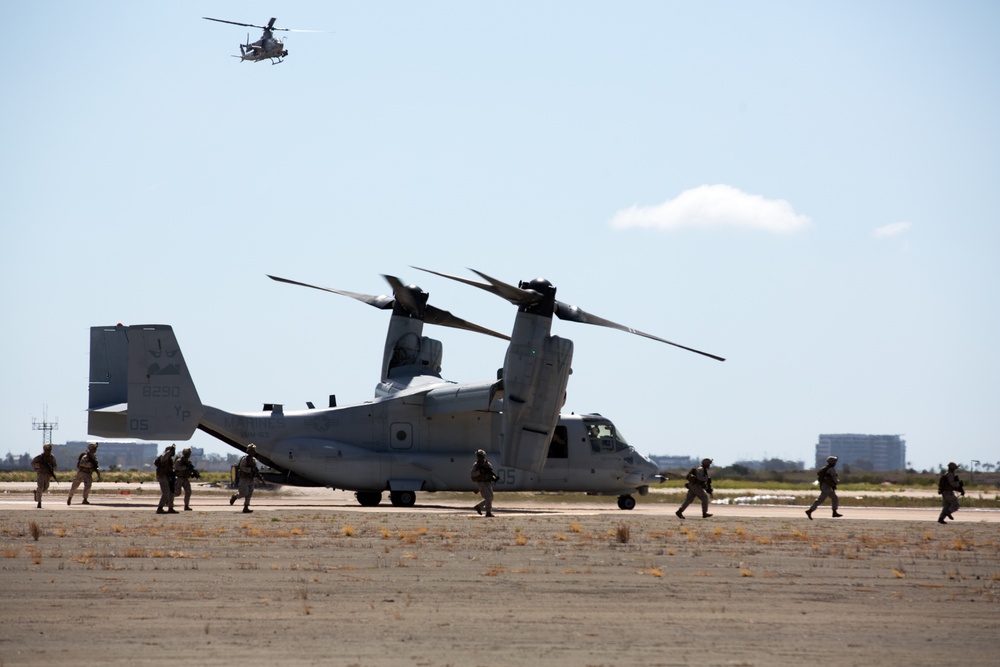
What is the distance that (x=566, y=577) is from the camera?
1479cm

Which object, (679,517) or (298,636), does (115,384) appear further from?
(298,636)

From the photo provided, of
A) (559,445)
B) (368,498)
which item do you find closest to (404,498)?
(368,498)

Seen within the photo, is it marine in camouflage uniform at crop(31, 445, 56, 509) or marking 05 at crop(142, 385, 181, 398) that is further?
marking 05 at crop(142, 385, 181, 398)

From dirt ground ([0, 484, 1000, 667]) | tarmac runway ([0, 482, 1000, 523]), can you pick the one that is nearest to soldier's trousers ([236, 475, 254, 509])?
tarmac runway ([0, 482, 1000, 523])

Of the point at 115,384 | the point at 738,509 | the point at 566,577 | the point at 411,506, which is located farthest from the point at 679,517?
the point at 115,384

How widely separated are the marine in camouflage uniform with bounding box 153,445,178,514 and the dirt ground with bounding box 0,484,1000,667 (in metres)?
3.41

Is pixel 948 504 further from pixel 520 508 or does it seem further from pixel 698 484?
pixel 520 508

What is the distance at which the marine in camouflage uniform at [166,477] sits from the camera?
27156 mm

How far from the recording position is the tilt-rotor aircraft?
2995cm

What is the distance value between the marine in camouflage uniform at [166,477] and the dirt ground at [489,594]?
11.2 feet

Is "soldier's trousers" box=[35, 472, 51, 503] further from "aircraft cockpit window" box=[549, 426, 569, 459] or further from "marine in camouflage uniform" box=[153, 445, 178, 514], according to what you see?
"aircraft cockpit window" box=[549, 426, 569, 459]

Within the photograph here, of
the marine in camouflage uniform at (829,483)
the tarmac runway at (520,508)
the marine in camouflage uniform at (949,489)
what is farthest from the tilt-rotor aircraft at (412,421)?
the marine in camouflage uniform at (949,489)

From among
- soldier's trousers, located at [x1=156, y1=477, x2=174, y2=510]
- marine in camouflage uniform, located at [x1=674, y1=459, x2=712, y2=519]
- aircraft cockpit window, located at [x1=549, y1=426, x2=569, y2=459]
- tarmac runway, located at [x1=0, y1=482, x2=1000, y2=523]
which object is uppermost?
aircraft cockpit window, located at [x1=549, y1=426, x2=569, y2=459]

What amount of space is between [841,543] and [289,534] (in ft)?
31.4
